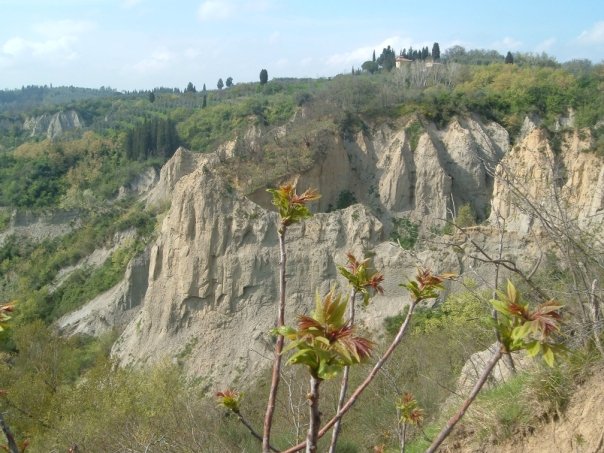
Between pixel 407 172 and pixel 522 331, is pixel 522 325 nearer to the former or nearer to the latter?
pixel 522 331

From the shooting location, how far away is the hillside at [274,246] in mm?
10555

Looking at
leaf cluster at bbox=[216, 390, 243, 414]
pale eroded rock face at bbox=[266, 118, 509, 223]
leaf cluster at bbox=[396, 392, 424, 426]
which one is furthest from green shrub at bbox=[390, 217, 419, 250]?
leaf cluster at bbox=[216, 390, 243, 414]

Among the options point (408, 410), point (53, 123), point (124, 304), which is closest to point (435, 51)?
point (53, 123)

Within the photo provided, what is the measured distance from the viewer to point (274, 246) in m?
21.6

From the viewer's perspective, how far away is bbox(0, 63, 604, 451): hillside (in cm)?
1055

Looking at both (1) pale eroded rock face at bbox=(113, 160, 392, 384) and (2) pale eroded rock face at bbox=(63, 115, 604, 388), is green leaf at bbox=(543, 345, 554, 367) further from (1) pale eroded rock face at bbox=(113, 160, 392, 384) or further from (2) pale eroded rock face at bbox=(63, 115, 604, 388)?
(1) pale eroded rock face at bbox=(113, 160, 392, 384)

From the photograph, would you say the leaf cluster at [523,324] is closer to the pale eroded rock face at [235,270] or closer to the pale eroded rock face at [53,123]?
the pale eroded rock face at [235,270]

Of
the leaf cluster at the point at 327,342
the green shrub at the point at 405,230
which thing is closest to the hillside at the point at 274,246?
the green shrub at the point at 405,230

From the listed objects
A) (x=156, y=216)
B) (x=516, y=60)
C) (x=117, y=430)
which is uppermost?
(x=516, y=60)

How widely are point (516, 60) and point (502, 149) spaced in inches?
1903

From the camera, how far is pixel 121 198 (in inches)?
1820

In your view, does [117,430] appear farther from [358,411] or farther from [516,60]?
[516,60]

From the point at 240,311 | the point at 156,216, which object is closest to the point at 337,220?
the point at 240,311

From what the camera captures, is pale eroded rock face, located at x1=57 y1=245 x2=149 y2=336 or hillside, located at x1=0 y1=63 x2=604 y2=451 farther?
pale eroded rock face, located at x1=57 y1=245 x2=149 y2=336
